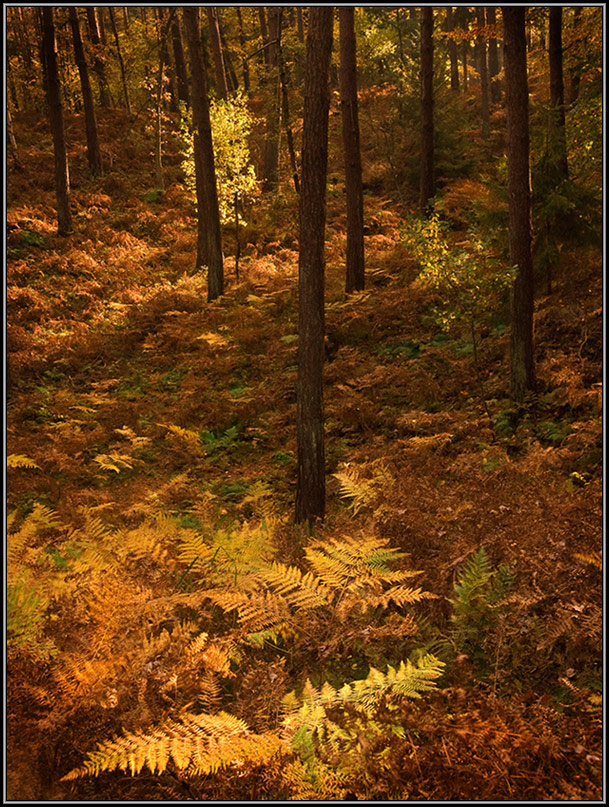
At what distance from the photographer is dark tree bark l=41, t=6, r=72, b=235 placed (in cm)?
1816

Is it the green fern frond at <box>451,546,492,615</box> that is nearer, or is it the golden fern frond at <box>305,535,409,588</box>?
the green fern frond at <box>451,546,492,615</box>

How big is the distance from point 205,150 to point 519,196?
422 inches

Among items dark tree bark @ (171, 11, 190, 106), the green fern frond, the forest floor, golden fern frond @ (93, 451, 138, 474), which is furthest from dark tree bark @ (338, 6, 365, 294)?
dark tree bark @ (171, 11, 190, 106)

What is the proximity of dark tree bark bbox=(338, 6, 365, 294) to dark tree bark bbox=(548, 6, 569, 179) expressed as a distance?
4502mm

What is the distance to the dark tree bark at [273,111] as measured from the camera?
1591 centimetres

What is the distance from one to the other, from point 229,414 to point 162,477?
2.16m

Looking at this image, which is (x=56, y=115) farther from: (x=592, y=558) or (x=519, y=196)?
(x=592, y=558)

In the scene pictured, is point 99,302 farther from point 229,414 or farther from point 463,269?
point 463,269

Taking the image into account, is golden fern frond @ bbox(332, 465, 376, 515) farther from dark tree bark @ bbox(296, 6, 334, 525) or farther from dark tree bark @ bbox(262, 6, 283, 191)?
dark tree bark @ bbox(262, 6, 283, 191)

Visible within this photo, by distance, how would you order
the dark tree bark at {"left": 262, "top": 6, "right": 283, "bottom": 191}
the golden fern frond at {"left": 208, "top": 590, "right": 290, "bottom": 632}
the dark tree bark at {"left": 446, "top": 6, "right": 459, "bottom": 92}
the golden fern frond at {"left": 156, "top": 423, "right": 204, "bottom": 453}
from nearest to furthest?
the golden fern frond at {"left": 208, "top": 590, "right": 290, "bottom": 632} → the golden fern frond at {"left": 156, "top": 423, "right": 204, "bottom": 453} → the dark tree bark at {"left": 262, "top": 6, "right": 283, "bottom": 191} → the dark tree bark at {"left": 446, "top": 6, "right": 459, "bottom": 92}


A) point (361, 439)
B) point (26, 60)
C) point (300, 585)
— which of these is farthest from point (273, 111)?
point (26, 60)

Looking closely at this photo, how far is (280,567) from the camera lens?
3625 millimetres

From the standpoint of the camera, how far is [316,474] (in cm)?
638

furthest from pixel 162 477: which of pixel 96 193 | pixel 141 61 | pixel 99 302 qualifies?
pixel 141 61
